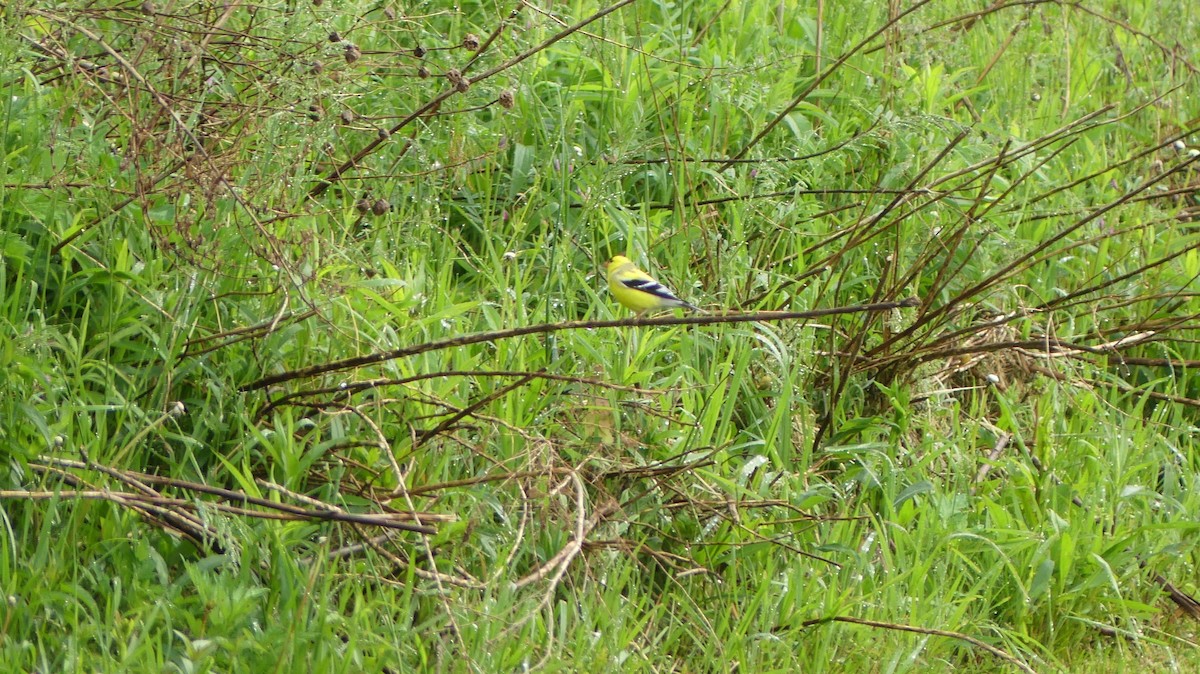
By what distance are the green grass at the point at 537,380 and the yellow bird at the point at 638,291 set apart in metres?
0.13

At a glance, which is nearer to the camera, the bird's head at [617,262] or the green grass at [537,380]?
the green grass at [537,380]

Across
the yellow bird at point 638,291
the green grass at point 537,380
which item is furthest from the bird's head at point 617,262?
the green grass at point 537,380

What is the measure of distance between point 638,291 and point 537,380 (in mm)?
606

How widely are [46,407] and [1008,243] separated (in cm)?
362

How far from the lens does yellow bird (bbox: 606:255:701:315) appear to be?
4.64m

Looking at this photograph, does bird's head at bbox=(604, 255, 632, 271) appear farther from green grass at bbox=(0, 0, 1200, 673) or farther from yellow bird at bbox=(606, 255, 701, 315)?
green grass at bbox=(0, 0, 1200, 673)

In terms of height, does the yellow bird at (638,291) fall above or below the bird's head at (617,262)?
below

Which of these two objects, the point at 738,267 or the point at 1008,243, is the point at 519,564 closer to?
the point at 738,267

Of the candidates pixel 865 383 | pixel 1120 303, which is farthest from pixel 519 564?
pixel 1120 303

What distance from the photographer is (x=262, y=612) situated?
3428mm

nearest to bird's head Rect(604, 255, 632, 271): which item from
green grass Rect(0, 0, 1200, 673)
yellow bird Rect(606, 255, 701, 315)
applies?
yellow bird Rect(606, 255, 701, 315)

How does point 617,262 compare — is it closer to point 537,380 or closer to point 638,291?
point 638,291

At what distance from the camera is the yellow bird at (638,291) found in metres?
4.64

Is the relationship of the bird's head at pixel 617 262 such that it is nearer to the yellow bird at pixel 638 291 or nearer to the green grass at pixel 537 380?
the yellow bird at pixel 638 291
